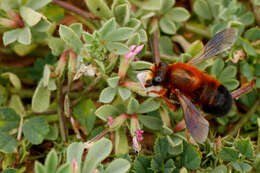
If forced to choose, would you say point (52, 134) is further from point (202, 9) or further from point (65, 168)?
point (202, 9)

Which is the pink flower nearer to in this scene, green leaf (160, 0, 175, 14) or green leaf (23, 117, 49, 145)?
green leaf (160, 0, 175, 14)

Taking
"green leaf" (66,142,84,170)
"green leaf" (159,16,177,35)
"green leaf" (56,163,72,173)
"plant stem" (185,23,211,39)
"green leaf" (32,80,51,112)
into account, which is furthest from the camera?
"plant stem" (185,23,211,39)

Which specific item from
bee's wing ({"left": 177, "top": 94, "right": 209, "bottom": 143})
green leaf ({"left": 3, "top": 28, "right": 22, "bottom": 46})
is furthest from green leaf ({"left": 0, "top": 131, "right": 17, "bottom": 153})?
bee's wing ({"left": 177, "top": 94, "right": 209, "bottom": 143})

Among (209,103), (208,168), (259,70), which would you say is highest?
(209,103)

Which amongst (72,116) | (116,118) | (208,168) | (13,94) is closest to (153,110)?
(116,118)

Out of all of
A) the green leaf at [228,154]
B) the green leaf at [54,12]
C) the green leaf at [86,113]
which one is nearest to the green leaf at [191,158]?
the green leaf at [228,154]

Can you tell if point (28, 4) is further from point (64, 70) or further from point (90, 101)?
point (90, 101)
